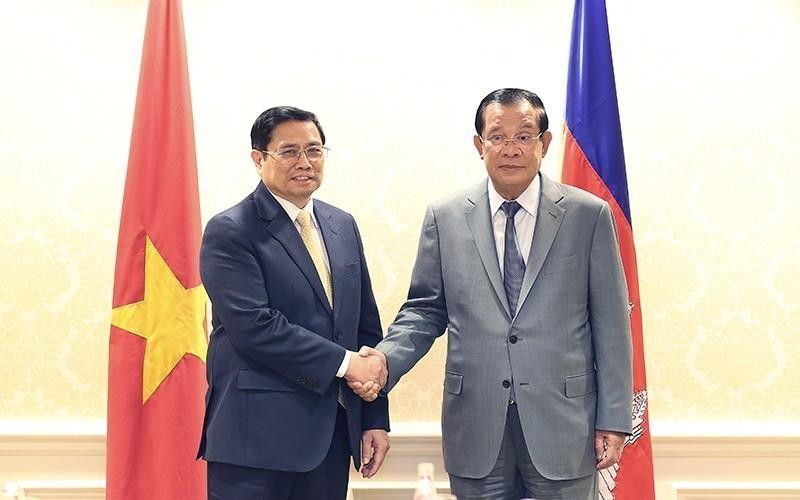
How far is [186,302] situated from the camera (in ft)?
9.62

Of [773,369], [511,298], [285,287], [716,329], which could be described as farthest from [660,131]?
[285,287]

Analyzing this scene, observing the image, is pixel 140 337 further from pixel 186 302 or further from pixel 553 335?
pixel 553 335

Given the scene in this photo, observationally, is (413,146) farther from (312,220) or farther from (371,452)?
(371,452)

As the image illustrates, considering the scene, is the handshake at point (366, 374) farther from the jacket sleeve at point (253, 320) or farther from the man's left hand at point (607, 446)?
the man's left hand at point (607, 446)

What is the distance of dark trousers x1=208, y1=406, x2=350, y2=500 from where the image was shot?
2270 mm

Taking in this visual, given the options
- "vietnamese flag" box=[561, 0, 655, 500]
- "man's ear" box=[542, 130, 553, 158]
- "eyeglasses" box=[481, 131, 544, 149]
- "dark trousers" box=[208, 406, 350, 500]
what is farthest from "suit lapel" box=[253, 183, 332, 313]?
"vietnamese flag" box=[561, 0, 655, 500]

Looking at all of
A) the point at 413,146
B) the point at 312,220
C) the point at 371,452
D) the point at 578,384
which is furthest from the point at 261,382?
the point at 413,146

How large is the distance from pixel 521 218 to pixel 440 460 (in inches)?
49.9

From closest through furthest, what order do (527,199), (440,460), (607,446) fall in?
(607,446) → (527,199) → (440,460)

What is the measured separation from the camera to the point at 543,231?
2.39 m

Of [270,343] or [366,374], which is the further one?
[366,374]

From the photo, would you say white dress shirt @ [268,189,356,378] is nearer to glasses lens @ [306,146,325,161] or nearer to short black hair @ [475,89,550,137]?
glasses lens @ [306,146,325,161]

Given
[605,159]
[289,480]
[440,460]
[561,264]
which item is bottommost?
[440,460]

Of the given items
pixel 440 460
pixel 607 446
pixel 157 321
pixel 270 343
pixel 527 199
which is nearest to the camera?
pixel 270 343
